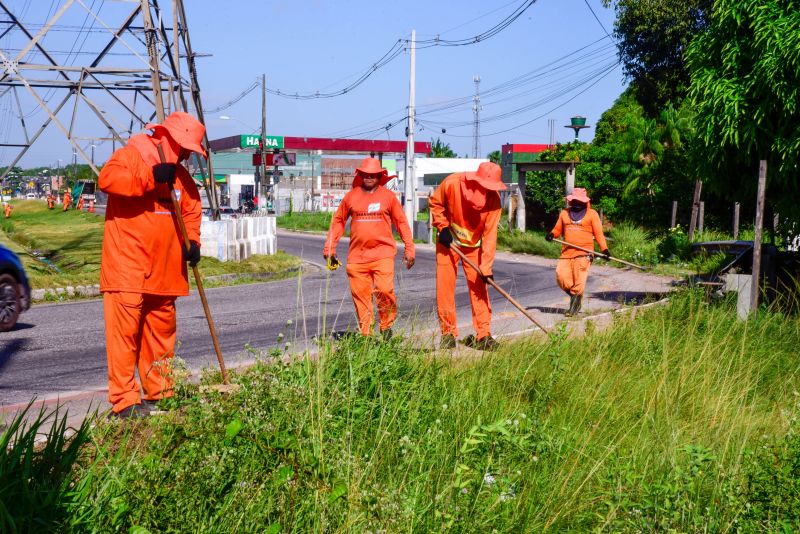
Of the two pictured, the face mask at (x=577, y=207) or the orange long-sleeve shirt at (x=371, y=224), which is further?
the face mask at (x=577, y=207)

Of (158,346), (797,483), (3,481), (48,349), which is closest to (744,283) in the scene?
(797,483)

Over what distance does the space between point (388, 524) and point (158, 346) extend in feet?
9.18

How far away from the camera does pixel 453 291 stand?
8.61m

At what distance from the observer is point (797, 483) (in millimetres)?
4344

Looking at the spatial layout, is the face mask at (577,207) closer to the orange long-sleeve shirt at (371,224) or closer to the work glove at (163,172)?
the orange long-sleeve shirt at (371,224)

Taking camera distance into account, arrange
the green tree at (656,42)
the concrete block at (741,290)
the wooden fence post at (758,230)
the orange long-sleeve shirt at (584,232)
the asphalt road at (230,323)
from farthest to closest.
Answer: the green tree at (656,42) → the orange long-sleeve shirt at (584,232) → the concrete block at (741,290) → the wooden fence post at (758,230) → the asphalt road at (230,323)

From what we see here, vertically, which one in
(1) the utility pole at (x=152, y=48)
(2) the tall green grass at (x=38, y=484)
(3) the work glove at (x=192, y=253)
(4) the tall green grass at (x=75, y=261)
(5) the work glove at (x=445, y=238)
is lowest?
(4) the tall green grass at (x=75, y=261)

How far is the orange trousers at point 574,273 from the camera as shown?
12.1 m

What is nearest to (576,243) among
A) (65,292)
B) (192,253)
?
(192,253)

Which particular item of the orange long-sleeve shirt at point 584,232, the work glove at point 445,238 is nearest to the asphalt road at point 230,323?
the work glove at point 445,238

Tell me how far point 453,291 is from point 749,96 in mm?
5186

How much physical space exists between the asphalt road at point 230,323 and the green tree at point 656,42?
593 inches

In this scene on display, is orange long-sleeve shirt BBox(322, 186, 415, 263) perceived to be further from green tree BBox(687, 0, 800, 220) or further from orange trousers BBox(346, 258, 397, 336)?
green tree BBox(687, 0, 800, 220)

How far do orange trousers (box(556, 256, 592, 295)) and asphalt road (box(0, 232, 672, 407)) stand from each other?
1.50 ft
